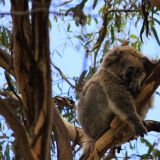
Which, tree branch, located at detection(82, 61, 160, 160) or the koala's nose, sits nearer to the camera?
tree branch, located at detection(82, 61, 160, 160)

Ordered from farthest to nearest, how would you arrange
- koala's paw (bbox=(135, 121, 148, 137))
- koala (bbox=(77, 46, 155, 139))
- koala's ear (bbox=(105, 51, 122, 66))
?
koala's ear (bbox=(105, 51, 122, 66)), koala (bbox=(77, 46, 155, 139)), koala's paw (bbox=(135, 121, 148, 137))

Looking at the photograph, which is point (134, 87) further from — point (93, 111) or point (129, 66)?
point (93, 111)

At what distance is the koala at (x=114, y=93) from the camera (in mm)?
3588

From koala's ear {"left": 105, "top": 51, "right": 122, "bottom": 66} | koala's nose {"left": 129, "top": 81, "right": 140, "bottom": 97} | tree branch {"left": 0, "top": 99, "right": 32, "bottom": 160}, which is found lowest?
tree branch {"left": 0, "top": 99, "right": 32, "bottom": 160}

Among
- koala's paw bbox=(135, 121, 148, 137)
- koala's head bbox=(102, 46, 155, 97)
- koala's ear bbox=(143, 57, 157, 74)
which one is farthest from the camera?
koala's ear bbox=(143, 57, 157, 74)

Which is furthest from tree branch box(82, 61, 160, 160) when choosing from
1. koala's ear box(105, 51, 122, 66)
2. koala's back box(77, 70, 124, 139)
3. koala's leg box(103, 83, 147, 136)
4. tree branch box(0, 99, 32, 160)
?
tree branch box(0, 99, 32, 160)

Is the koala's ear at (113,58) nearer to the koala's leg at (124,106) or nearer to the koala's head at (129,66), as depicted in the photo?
the koala's head at (129,66)

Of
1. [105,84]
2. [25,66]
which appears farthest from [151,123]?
[25,66]

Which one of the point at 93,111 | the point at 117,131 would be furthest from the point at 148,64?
the point at 117,131

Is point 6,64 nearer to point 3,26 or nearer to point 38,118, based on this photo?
point 3,26

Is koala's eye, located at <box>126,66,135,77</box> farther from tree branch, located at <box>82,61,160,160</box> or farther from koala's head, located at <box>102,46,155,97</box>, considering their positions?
tree branch, located at <box>82,61,160,160</box>

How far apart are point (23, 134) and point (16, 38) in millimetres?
465

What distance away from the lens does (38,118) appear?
166 cm

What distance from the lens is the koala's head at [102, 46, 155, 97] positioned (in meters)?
3.73
